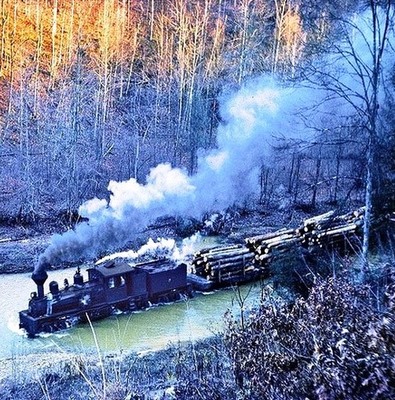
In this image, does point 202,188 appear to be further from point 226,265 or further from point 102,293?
point 102,293

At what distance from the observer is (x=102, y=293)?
1372cm

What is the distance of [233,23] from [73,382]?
31598mm

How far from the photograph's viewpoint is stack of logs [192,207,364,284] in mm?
16406

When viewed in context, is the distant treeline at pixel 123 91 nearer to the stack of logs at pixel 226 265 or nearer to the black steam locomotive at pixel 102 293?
the stack of logs at pixel 226 265

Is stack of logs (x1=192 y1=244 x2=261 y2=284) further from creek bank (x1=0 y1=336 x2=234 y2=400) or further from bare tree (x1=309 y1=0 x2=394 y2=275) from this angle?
bare tree (x1=309 y1=0 x2=394 y2=275)

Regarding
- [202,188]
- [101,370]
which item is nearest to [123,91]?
[202,188]

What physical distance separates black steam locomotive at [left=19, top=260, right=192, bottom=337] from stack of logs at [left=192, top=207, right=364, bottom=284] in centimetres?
130

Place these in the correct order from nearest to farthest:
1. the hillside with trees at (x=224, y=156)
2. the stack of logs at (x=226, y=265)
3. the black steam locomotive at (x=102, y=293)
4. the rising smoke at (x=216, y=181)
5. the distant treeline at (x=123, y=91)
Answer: the hillside with trees at (x=224, y=156) → the black steam locomotive at (x=102, y=293) → the rising smoke at (x=216, y=181) → the stack of logs at (x=226, y=265) → the distant treeline at (x=123, y=91)

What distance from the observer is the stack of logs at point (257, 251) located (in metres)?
16.4

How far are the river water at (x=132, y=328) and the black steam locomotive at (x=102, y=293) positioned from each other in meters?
0.26

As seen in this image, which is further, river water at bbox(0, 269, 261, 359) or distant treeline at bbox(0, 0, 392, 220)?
distant treeline at bbox(0, 0, 392, 220)

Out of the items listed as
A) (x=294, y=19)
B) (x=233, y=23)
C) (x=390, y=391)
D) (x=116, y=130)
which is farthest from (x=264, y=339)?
(x=233, y=23)

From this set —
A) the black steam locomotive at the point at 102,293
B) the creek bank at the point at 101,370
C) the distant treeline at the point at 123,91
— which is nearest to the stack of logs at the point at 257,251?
the black steam locomotive at the point at 102,293

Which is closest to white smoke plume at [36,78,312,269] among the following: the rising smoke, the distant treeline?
the rising smoke
